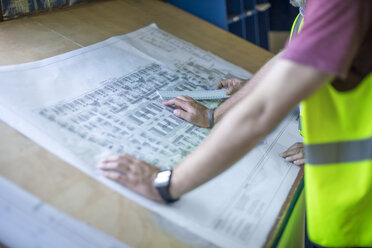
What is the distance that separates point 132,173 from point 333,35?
0.44 metres

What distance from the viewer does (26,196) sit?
68cm

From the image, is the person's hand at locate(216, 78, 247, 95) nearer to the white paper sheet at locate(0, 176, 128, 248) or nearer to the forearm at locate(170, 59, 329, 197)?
the forearm at locate(170, 59, 329, 197)

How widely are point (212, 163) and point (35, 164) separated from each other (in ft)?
1.11

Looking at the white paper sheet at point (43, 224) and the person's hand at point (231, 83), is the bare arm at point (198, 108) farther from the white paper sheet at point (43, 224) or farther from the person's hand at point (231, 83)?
the white paper sheet at point (43, 224)

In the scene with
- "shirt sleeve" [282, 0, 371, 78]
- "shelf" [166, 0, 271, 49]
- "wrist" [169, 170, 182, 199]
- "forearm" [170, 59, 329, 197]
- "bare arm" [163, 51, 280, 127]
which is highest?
"shirt sleeve" [282, 0, 371, 78]

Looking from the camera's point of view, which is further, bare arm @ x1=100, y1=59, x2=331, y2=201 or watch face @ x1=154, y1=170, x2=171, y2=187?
watch face @ x1=154, y1=170, x2=171, y2=187

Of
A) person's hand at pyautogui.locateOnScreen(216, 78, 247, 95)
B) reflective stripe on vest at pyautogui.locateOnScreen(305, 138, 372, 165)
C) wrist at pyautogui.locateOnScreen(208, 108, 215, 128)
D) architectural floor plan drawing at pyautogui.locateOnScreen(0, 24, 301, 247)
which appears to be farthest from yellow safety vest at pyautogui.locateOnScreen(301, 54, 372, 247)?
person's hand at pyautogui.locateOnScreen(216, 78, 247, 95)

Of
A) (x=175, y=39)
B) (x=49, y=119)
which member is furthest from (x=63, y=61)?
(x=175, y=39)

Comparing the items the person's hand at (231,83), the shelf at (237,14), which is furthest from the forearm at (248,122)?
the shelf at (237,14)

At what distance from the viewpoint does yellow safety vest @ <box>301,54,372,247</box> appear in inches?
26.9

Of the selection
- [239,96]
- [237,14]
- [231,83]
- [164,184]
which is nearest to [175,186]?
[164,184]

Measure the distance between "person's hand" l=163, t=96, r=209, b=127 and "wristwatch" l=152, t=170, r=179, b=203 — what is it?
31 cm

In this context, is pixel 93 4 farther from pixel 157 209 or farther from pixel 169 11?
pixel 157 209

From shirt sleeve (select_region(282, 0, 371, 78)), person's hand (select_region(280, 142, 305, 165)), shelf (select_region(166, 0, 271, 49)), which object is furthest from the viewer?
shelf (select_region(166, 0, 271, 49))
